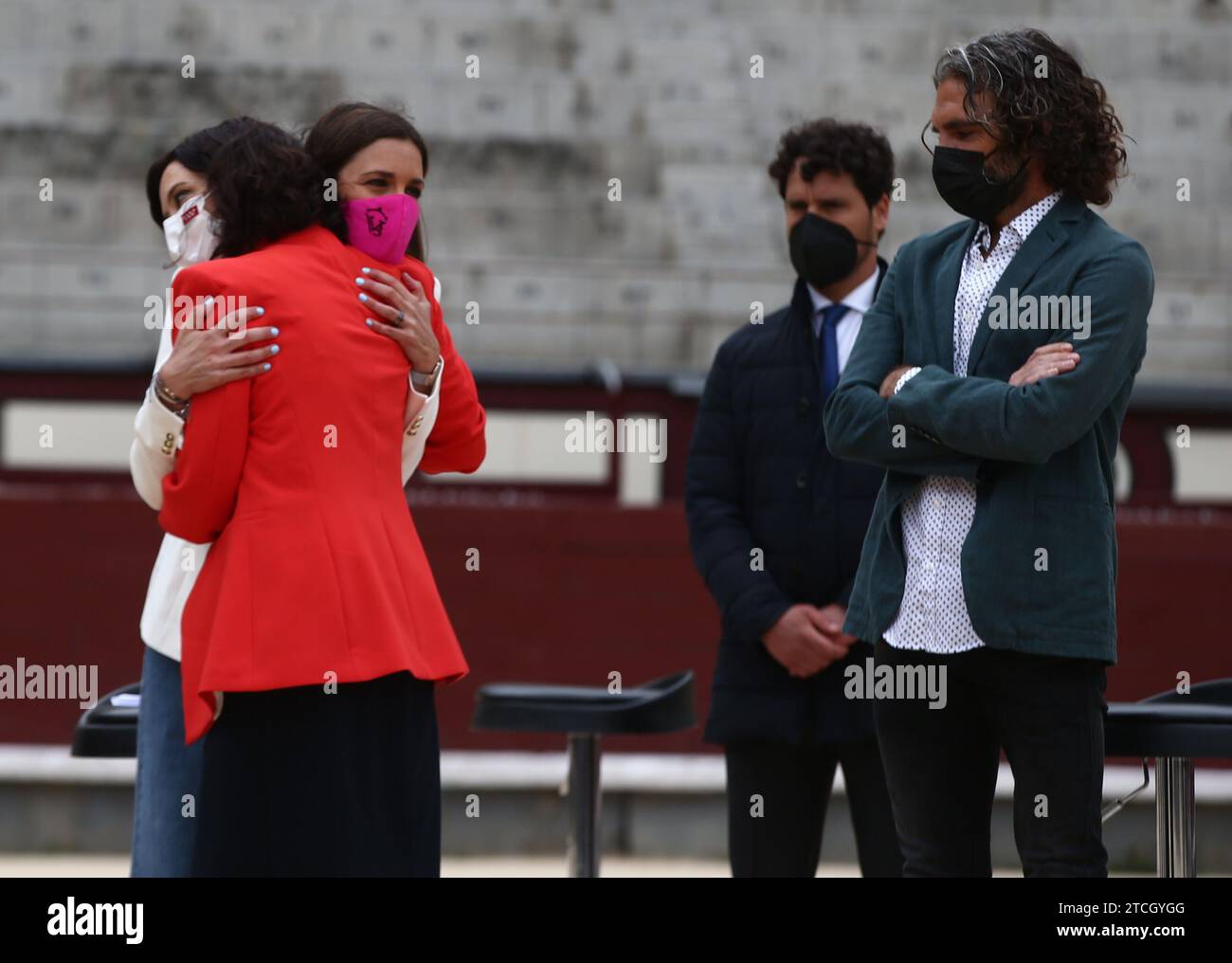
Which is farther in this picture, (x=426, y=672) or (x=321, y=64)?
(x=321, y=64)

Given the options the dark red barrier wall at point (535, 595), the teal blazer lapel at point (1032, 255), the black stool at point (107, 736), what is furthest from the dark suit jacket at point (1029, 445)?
the dark red barrier wall at point (535, 595)

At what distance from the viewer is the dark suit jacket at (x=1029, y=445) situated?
8.19ft

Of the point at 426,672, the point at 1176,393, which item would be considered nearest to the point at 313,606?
the point at 426,672

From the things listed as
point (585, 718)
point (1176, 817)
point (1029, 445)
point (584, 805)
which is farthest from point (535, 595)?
point (1029, 445)

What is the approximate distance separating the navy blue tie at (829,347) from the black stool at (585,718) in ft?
2.10

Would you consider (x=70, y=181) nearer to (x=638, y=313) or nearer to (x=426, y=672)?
(x=638, y=313)

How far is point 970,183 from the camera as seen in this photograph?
8.66 ft

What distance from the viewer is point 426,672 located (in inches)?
102

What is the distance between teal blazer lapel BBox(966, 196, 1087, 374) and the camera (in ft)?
8.58

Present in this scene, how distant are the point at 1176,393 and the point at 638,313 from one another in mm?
2635

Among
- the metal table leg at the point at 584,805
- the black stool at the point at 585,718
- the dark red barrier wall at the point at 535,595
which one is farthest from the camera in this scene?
the dark red barrier wall at the point at 535,595

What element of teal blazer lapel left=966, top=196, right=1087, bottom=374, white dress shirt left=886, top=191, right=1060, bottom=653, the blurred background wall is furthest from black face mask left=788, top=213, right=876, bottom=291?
the blurred background wall

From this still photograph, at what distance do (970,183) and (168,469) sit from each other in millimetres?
1235

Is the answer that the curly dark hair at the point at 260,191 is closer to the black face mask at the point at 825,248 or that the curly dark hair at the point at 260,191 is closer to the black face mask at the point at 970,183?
the black face mask at the point at 970,183
